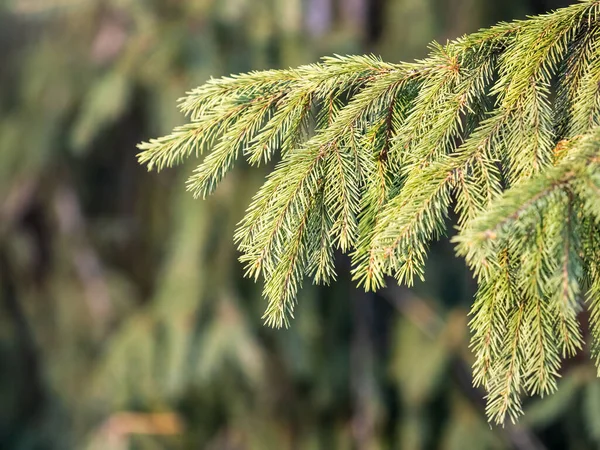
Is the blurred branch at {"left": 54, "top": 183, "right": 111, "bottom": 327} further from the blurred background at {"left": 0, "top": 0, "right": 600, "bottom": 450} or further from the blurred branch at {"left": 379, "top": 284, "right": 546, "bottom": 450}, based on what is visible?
the blurred branch at {"left": 379, "top": 284, "right": 546, "bottom": 450}

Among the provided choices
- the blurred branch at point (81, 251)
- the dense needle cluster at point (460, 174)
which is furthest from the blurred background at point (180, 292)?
the dense needle cluster at point (460, 174)

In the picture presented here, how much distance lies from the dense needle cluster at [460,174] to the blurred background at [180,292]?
1338mm

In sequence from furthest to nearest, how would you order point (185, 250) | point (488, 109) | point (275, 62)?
1. point (185, 250)
2. point (275, 62)
3. point (488, 109)

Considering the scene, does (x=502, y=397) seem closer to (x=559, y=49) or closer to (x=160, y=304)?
(x=559, y=49)

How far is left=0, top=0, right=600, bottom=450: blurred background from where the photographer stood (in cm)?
244

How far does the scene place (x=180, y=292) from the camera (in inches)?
97.3

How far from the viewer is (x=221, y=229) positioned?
2.53 m

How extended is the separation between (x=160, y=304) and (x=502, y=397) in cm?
182

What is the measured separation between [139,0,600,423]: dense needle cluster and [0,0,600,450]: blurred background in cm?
134

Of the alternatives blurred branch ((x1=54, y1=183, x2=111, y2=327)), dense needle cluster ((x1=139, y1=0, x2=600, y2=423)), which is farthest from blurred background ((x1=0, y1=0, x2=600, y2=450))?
dense needle cluster ((x1=139, y1=0, x2=600, y2=423))

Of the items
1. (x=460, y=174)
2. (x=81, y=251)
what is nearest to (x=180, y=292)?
(x=81, y=251)

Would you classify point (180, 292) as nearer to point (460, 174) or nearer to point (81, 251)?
point (81, 251)

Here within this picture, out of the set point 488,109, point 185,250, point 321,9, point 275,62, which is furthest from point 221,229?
point 488,109

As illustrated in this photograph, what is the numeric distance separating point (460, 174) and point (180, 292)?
172 centimetres
